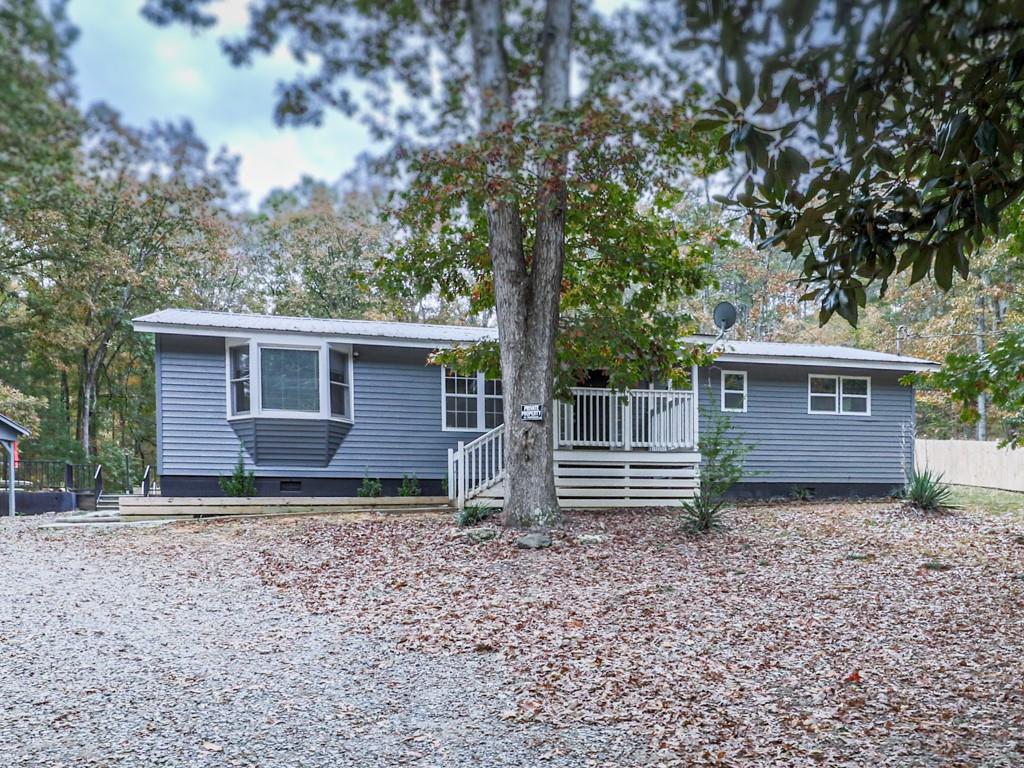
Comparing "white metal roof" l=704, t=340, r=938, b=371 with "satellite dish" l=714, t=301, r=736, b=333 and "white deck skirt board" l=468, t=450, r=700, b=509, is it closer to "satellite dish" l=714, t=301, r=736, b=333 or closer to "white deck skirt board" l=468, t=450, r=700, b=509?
"satellite dish" l=714, t=301, r=736, b=333

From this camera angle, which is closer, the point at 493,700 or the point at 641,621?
the point at 493,700

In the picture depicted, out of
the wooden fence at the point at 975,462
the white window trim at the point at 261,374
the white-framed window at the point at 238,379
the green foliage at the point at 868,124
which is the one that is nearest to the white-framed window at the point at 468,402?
the white window trim at the point at 261,374

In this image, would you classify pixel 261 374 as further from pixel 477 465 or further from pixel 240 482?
pixel 477 465

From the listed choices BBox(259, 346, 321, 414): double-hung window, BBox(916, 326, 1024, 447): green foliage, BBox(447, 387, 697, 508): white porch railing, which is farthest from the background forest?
BBox(447, 387, 697, 508): white porch railing

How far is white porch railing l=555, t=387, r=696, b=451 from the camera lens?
11.1 m

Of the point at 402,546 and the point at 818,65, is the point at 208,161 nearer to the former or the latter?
the point at 818,65

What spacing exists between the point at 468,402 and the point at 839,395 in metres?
7.56

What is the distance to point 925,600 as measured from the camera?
18.5 feet

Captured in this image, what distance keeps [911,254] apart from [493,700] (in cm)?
277

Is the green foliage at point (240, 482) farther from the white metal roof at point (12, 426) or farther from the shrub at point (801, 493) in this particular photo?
the shrub at point (801, 493)

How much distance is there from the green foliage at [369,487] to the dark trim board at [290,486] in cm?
7

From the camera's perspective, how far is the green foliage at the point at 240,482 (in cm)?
1155

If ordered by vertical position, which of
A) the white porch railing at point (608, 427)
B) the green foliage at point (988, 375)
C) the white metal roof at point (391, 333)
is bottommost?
the white porch railing at point (608, 427)

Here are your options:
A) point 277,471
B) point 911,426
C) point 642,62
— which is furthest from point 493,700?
point 911,426
